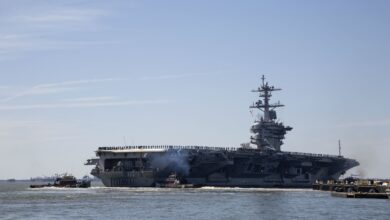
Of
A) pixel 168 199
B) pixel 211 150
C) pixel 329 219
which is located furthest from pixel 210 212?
pixel 211 150

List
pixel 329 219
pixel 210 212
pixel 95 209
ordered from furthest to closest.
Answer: pixel 95 209, pixel 210 212, pixel 329 219

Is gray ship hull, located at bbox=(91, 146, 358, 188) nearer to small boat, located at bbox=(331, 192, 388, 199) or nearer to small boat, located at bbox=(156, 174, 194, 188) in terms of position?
small boat, located at bbox=(156, 174, 194, 188)

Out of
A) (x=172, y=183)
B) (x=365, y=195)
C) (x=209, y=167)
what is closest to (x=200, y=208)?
(x=365, y=195)

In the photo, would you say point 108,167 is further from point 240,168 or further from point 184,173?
point 240,168

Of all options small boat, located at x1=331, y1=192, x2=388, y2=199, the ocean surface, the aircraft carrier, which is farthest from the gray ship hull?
small boat, located at x1=331, y1=192, x2=388, y2=199

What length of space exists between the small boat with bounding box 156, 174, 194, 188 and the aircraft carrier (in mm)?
496

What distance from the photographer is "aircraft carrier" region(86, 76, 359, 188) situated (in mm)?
Answer: 77188

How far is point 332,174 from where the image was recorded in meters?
92.4

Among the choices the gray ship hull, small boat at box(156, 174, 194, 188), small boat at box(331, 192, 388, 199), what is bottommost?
small boat at box(331, 192, 388, 199)

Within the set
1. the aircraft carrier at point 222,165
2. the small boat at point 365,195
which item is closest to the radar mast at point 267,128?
the aircraft carrier at point 222,165

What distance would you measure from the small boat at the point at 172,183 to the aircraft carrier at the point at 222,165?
0.50m

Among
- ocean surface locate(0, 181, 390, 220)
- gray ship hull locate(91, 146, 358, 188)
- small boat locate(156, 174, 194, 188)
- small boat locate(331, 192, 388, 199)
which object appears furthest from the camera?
gray ship hull locate(91, 146, 358, 188)

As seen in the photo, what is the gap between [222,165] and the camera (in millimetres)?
78375

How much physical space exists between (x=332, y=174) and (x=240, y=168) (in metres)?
16.3
